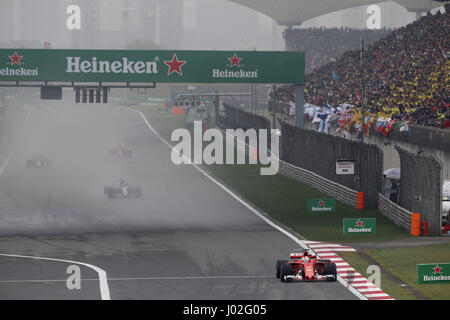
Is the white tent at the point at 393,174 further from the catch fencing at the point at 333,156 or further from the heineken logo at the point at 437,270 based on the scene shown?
the heineken logo at the point at 437,270

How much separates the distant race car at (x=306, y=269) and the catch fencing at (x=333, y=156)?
16239 mm

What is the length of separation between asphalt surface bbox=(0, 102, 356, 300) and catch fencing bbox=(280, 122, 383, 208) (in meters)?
5.22

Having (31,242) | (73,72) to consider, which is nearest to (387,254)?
(31,242)

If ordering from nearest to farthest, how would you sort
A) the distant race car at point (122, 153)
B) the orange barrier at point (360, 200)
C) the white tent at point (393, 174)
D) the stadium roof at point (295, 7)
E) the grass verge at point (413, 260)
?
1. the grass verge at point (413, 260)
2. the white tent at point (393, 174)
3. the orange barrier at point (360, 200)
4. the distant race car at point (122, 153)
5. the stadium roof at point (295, 7)

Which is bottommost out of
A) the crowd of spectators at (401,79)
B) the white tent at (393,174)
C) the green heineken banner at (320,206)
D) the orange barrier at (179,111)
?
the orange barrier at (179,111)

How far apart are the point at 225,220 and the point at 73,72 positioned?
17855mm

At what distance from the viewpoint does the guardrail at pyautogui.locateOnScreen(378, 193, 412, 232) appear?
125 ft

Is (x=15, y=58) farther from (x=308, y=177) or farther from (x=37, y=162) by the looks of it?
(x=308, y=177)

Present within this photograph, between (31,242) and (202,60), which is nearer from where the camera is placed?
(31,242)

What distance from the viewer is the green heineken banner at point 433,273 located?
2681cm

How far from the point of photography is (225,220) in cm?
4172

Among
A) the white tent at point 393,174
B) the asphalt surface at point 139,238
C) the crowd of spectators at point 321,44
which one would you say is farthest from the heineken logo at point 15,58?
the crowd of spectators at point 321,44

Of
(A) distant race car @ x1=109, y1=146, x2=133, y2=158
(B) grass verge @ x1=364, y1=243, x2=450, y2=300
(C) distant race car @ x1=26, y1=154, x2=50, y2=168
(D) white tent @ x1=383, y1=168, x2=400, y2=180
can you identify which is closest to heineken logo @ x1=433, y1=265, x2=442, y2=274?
(B) grass verge @ x1=364, y1=243, x2=450, y2=300
